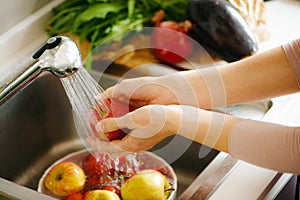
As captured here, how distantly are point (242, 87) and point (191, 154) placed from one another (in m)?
0.30

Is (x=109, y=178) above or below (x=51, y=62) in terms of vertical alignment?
below

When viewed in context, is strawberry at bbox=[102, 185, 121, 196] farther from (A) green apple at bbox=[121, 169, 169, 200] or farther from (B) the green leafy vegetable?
(B) the green leafy vegetable

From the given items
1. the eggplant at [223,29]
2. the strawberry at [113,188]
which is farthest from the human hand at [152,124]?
the eggplant at [223,29]

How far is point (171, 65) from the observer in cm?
161

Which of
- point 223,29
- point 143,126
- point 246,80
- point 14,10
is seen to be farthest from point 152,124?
point 14,10

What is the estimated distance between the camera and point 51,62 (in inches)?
40.0

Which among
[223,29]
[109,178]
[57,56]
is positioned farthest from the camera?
[223,29]

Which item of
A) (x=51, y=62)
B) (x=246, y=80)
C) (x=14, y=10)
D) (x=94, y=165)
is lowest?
(x=94, y=165)

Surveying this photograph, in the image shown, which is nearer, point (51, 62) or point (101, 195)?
point (51, 62)

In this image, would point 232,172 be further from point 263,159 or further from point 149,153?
point 149,153

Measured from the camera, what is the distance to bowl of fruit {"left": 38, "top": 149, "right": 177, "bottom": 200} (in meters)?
1.21

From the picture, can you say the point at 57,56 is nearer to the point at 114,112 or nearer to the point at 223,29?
the point at 114,112

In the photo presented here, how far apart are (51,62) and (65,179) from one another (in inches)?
15.4

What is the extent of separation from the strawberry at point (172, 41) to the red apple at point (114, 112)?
352 mm
